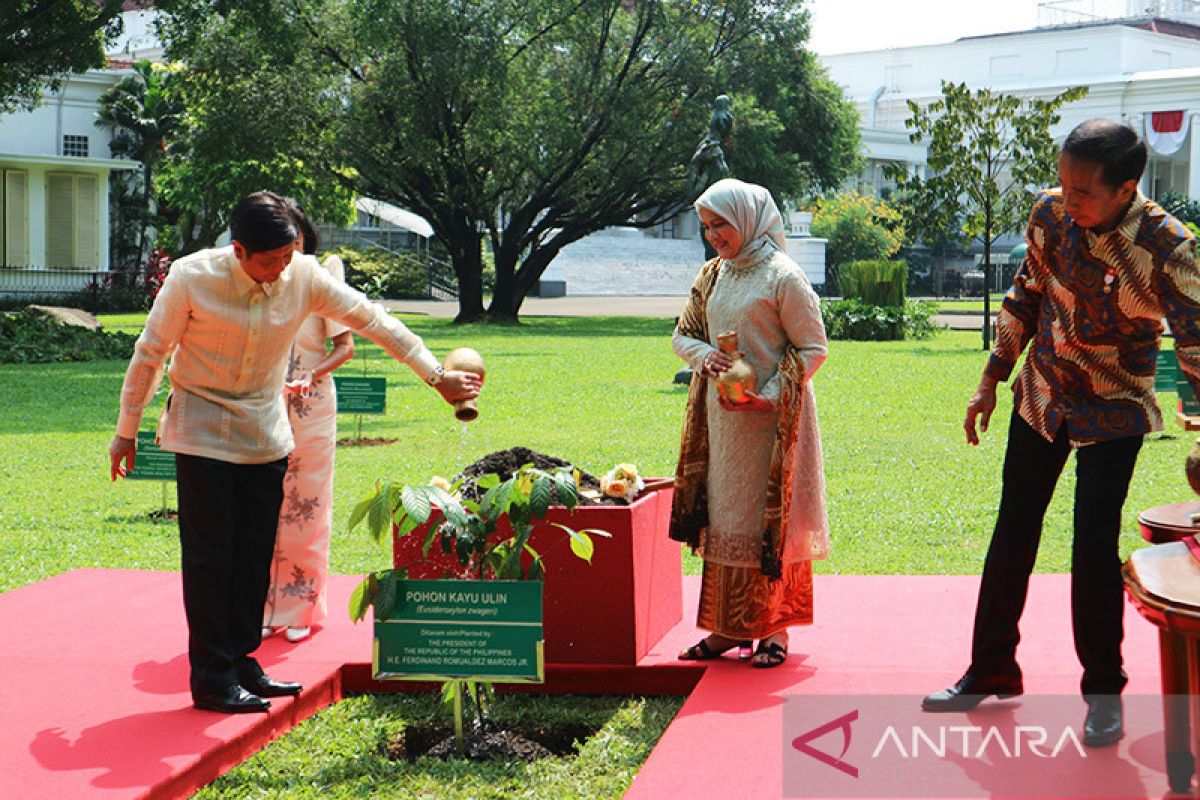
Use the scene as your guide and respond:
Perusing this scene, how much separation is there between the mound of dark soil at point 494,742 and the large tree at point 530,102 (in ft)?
83.9

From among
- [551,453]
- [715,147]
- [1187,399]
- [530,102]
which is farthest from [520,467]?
[530,102]

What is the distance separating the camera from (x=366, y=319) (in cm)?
504

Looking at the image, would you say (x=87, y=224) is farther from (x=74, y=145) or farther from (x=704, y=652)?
(x=704, y=652)

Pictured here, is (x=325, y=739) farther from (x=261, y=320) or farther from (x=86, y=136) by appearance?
(x=86, y=136)

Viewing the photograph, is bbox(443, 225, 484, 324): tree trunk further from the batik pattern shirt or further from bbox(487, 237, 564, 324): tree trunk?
the batik pattern shirt

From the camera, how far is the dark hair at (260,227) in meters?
4.54

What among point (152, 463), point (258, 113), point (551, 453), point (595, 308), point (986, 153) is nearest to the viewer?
point (152, 463)

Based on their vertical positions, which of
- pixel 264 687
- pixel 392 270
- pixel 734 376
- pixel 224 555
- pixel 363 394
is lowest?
pixel 264 687

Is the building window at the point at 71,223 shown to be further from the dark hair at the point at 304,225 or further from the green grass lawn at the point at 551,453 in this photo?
the dark hair at the point at 304,225

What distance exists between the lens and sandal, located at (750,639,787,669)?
5246mm

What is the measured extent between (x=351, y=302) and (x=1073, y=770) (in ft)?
8.83

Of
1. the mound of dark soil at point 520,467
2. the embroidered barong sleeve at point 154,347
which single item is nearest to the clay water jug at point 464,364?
the mound of dark soil at point 520,467

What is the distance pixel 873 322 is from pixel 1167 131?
140ft

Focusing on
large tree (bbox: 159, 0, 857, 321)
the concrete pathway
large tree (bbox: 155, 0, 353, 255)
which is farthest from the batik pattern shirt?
the concrete pathway
